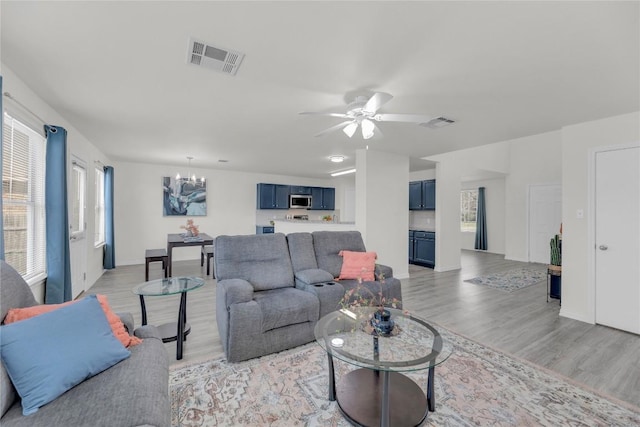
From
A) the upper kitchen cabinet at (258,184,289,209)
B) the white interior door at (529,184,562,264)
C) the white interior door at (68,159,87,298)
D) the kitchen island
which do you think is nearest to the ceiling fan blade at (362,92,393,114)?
the kitchen island

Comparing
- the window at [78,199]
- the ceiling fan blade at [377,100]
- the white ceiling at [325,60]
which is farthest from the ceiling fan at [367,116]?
the window at [78,199]

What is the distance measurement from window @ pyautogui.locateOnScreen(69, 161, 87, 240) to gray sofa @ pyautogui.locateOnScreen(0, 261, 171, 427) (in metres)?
2.82

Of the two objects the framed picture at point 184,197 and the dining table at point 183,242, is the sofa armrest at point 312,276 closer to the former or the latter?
the dining table at point 183,242

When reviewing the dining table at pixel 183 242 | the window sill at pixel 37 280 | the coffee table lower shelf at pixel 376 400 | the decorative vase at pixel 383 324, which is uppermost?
the dining table at pixel 183 242

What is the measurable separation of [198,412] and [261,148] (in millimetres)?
3976

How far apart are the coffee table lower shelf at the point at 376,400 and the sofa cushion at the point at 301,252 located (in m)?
1.47

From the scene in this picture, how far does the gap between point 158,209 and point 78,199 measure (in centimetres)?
263

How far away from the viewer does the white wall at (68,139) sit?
7.53ft

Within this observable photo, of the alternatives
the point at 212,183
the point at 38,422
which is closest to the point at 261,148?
the point at 212,183

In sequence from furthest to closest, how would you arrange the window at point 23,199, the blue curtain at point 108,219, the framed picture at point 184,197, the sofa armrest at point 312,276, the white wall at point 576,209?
the framed picture at point 184,197 < the blue curtain at point 108,219 < the white wall at point 576,209 < the sofa armrest at point 312,276 < the window at point 23,199

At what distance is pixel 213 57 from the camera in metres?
2.04

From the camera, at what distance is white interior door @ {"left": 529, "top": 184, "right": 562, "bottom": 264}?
274 inches

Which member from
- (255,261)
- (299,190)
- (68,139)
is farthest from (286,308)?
(299,190)

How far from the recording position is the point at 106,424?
1.08 m
